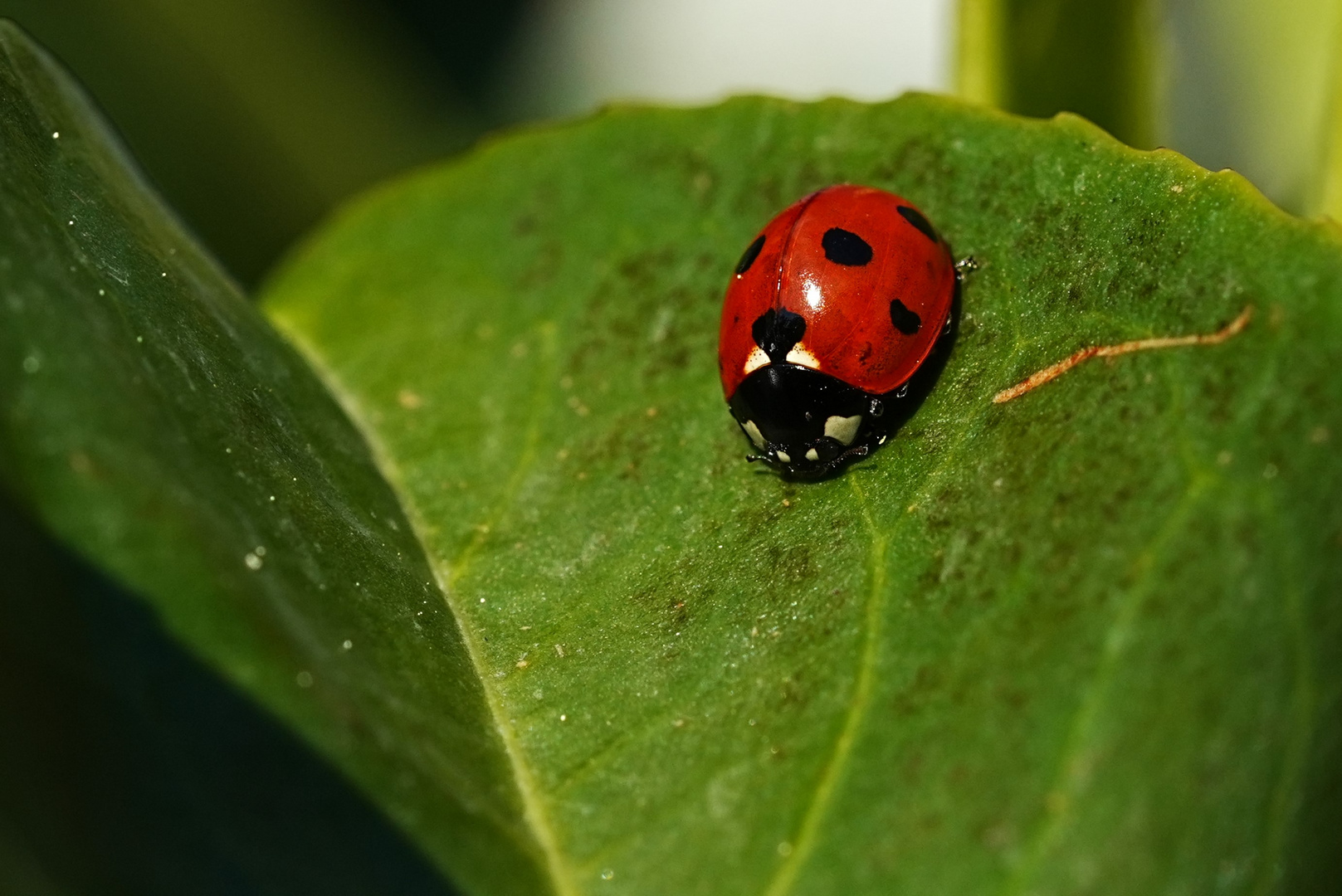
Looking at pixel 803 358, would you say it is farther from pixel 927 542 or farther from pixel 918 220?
pixel 927 542

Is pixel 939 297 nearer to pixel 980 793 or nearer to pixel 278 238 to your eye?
pixel 980 793

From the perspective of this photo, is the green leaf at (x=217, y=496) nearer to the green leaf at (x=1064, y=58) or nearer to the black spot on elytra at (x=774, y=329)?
the black spot on elytra at (x=774, y=329)

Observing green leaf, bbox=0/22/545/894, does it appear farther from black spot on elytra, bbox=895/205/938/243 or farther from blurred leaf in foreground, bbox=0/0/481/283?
blurred leaf in foreground, bbox=0/0/481/283

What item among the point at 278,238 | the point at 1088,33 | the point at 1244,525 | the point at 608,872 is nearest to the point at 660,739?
the point at 608,872

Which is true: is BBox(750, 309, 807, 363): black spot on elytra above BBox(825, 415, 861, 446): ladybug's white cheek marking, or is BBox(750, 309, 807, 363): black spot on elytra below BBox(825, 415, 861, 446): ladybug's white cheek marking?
above

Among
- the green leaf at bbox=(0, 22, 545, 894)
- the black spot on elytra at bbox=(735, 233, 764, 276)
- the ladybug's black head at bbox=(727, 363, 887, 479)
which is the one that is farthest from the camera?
the black spot on elytra at bbox=(735, 233, 764, 276)

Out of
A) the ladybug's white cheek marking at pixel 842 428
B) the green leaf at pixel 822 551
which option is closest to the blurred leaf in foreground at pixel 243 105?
the green leaf at pixel 822 551

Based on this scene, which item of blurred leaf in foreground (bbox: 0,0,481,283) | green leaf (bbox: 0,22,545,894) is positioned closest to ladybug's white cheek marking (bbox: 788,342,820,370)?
green leaf (bbox: 0,22,545,894)
